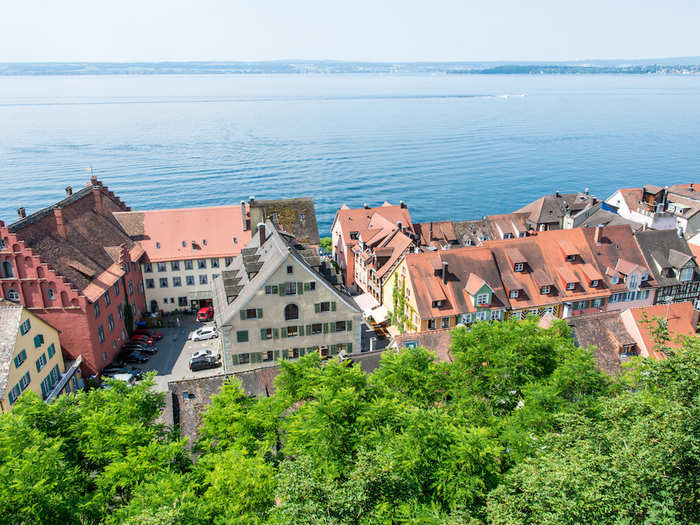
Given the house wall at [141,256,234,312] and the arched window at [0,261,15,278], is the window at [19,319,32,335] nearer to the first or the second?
the arched window at [0,261,15,278]

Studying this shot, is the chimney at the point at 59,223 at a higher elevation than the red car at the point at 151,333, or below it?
higher

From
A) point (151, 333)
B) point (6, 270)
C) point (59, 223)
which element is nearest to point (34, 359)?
point (6, 270)

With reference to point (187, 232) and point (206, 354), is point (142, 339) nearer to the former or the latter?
point (206, 354)

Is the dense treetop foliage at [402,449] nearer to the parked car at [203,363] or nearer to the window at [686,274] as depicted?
the parked car at [203,363]

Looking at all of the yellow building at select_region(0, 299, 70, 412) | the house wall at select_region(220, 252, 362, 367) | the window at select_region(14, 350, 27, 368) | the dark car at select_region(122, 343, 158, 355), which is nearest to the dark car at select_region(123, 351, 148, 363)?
the dark car at select_region(122, 343, 158, 355)

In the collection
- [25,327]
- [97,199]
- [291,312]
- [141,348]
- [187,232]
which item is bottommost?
[141,348]

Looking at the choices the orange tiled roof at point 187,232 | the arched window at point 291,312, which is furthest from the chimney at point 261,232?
the arched window at point 291,312

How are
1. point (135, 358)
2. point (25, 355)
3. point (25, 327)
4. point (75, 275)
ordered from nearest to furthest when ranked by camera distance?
point (25, 355) → point (25, 327) → point (75, 275) → point (135, 358)
